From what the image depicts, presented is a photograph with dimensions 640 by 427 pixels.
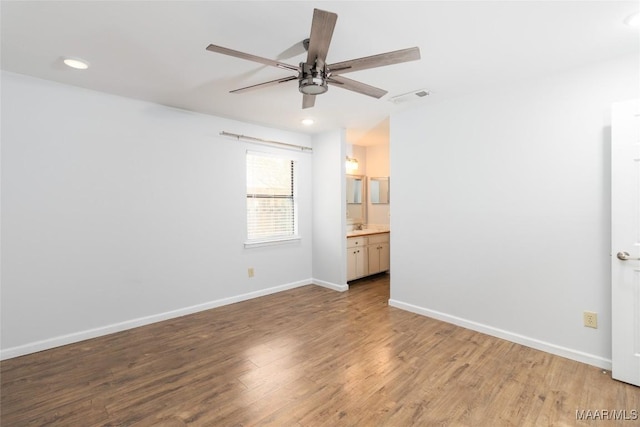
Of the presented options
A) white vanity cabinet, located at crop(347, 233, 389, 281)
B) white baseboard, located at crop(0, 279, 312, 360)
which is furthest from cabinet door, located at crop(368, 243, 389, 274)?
white baseboard, located at crop(0, 279, 312, 360)

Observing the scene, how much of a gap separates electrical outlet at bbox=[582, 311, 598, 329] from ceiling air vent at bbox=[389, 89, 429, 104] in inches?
94.9

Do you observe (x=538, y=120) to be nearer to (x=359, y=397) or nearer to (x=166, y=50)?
(x=359, y=397)

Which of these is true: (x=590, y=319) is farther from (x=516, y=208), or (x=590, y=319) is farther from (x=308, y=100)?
(x=308, y=100)

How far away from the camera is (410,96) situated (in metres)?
3.19

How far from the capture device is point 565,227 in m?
2.59

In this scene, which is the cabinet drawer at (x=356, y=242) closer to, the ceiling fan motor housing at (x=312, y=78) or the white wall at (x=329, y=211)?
the white wall at (x=329, y=211)

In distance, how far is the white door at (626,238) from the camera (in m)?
2.15

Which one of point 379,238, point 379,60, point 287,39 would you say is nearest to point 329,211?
point 379,238

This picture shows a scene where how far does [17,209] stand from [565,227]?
475cm

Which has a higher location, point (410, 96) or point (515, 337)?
point (410, 96)

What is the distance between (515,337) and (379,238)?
9.06 ft

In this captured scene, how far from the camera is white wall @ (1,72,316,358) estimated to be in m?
2.68
